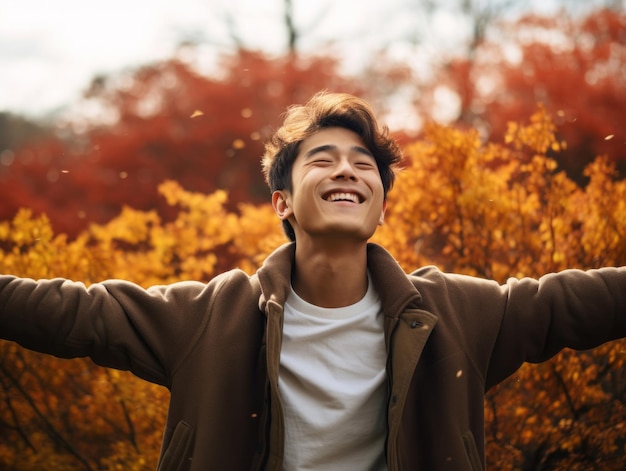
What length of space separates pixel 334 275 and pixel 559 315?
2.55 feet

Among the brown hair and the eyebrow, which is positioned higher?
the brown hair

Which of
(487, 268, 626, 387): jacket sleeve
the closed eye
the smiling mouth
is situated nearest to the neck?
the smiling mouth

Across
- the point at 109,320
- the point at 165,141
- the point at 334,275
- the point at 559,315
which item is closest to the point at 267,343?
the point at 334,275

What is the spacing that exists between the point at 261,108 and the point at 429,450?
801 cm

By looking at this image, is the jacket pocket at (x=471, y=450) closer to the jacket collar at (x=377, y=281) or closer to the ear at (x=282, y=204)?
the jacket collar at (x=377, y=281)

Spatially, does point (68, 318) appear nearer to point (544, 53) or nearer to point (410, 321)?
point (410, 321)

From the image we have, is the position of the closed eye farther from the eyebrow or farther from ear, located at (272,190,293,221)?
ear, located at (272,190,293,221)

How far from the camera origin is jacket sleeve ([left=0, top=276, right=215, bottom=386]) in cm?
214

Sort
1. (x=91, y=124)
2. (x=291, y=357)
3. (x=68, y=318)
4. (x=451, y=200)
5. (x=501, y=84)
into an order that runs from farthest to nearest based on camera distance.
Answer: (x=91, y=124) → (x=501, y=84) → (x=451, y=200) → (x=291, y=357) → (x=68, y=318)

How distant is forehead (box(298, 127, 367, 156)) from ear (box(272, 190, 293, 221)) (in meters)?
0.19

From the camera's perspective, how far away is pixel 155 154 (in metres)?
9.24

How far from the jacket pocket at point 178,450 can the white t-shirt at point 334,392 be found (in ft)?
1.07

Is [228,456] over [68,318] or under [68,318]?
under

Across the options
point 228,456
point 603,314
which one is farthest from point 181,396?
point 603,314
